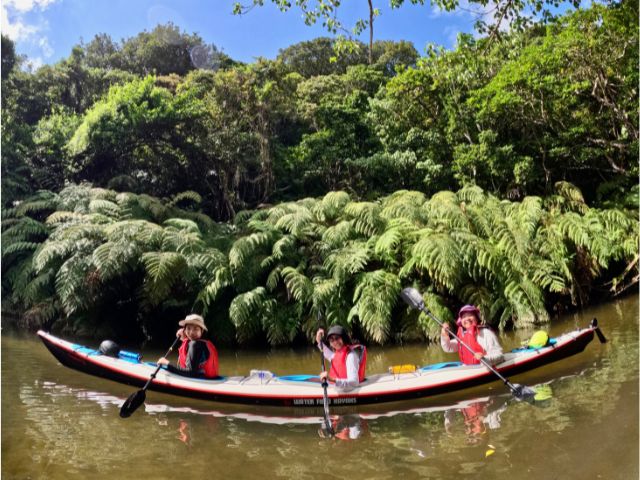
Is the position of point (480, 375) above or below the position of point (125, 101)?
below

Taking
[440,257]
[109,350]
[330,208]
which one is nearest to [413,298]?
[440,257]

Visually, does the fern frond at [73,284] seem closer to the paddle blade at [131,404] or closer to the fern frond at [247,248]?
the fern frond at [247,248]

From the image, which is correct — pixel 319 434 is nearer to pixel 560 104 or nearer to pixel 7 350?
pixel 7 350

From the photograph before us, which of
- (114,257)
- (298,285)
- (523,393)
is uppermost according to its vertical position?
(114,257)

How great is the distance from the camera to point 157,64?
771 inches

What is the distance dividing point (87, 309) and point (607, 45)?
9.57m

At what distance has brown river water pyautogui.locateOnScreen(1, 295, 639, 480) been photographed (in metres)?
3.17

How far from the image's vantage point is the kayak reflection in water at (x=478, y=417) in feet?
12.1

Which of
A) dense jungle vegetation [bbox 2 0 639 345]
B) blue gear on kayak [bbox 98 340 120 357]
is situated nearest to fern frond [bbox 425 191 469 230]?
dense jungle vegetation [bbox 2 0 639 345]

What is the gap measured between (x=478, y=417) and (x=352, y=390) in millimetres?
1032

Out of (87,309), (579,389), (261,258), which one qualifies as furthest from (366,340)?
(87,309)

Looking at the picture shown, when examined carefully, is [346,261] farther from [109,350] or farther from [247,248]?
[109,350]

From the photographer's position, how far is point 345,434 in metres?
3.83

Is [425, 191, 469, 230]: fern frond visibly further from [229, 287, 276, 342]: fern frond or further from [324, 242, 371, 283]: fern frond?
[229, 287, 276, 342]: fern frond
